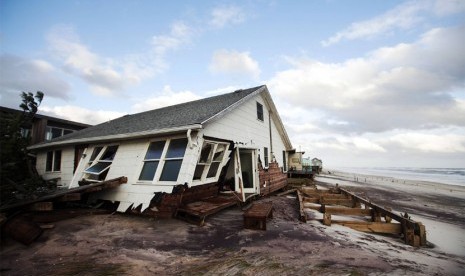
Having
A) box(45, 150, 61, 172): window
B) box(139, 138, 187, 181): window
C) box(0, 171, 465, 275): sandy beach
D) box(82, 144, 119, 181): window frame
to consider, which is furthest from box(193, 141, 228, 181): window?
box(45, 150, 61, 172): window

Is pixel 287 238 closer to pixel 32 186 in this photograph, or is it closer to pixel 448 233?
pixel 448 233

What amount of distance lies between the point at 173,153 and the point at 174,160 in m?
0.28

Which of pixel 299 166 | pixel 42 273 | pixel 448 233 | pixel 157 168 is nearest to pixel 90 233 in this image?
pixel 42 273

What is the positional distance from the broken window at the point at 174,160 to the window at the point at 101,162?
3.15 m

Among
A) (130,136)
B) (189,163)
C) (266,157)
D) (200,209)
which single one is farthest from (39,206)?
(266,157)

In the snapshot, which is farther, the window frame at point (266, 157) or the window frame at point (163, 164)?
the window frame at point (266, 157)

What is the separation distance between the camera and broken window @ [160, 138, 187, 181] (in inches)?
297

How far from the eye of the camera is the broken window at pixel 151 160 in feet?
26.2

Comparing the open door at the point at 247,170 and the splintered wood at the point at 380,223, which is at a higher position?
the open door at the point at 247,170

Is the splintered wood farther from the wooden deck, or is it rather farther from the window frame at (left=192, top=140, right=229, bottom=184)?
the window frame at (left=192, top=140, right=229, bottom=184)

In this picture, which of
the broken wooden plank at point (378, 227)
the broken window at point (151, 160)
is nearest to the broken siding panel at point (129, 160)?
the broken window at point (151, 160)

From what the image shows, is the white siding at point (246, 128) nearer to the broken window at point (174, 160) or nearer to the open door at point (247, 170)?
the open door at point (247, 170)

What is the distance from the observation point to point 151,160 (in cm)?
812

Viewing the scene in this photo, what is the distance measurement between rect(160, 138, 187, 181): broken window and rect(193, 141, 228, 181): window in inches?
30.6
